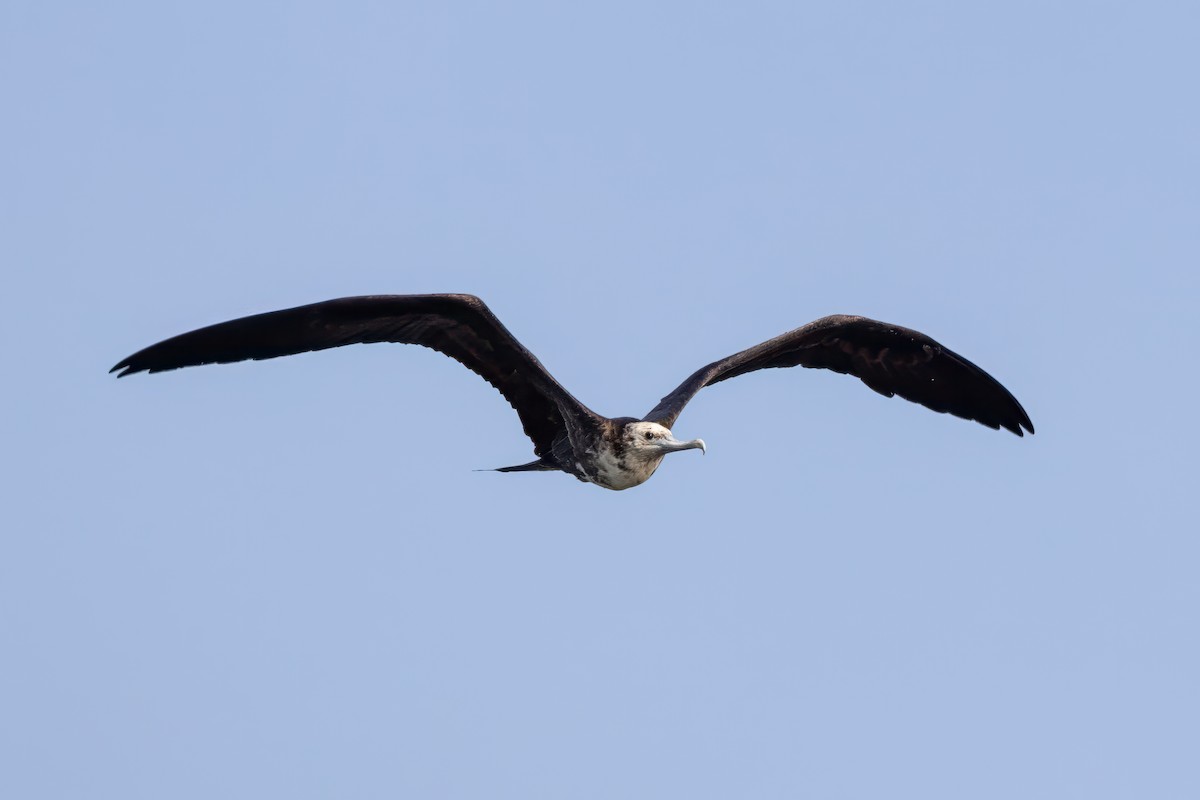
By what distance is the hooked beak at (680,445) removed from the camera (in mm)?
12969

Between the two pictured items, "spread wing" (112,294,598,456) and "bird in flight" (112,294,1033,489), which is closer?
"spread wing" (112,294,598,456)

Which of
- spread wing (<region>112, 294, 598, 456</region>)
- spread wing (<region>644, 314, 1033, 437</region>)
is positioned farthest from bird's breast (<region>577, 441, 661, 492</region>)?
spread wing (<region>644, 314, 1033, 437</region>)

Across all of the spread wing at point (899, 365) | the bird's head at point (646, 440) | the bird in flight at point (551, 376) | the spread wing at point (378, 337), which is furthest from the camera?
the spread wing at point (899, 365)

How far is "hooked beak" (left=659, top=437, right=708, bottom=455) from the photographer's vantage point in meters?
13.0

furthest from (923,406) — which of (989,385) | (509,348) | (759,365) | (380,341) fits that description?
(380,341)

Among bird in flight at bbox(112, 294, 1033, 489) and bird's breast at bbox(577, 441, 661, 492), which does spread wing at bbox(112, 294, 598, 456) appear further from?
bird's breast at bbox(577, 441, 661, 492)

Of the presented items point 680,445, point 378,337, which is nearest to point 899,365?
point 680,445

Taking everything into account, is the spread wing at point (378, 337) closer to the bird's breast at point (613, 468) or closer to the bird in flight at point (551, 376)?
the bird in flight at point (551, 376)

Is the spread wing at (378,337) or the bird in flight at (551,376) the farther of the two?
the bird in flight at (551,376)

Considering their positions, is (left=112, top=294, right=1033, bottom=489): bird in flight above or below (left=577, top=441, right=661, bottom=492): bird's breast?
above

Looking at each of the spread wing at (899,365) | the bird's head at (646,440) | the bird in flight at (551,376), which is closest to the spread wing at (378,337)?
the bird in flight at (551,376)

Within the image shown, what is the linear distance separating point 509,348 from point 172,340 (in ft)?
8.35

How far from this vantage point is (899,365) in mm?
15195

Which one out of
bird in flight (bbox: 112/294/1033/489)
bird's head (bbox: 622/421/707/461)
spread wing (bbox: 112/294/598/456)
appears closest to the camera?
spread wing (bbox: 112/294/598/456)
